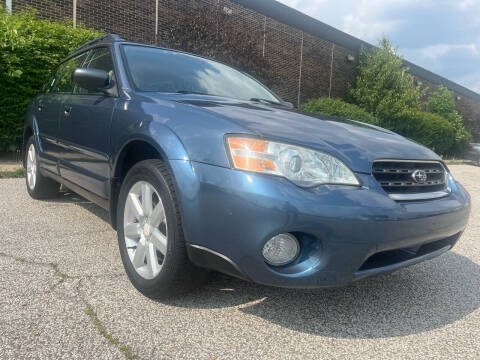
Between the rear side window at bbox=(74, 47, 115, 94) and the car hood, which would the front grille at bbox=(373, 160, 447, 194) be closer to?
the car hood

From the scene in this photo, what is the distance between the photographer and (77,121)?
10.3ft

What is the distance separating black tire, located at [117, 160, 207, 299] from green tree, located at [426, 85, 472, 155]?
81.1ft

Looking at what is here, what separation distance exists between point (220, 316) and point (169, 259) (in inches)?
15.8

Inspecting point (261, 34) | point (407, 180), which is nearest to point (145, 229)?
point (407, 180)

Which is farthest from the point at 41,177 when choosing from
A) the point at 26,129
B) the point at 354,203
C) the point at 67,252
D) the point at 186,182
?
the point at 354,203

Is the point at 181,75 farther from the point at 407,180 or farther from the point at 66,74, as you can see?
the point at 407,180

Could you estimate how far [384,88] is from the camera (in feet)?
63.3

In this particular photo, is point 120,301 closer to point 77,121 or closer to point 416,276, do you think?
point 77,121

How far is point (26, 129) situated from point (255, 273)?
13.2 feet

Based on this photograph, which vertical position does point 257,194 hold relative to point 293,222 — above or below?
above

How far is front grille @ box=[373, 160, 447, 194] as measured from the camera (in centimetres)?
200

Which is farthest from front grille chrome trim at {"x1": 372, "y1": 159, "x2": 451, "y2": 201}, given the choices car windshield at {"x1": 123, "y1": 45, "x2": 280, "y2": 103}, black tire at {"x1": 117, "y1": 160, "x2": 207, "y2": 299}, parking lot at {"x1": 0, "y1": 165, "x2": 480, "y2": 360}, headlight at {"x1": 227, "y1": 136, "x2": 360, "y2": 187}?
car windshield at {"x1": 123, "y1": 45, "x2": 280, "y2": 103}

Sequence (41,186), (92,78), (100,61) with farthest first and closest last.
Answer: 1. (41,186)
2. (100,61)
3. (92,78)

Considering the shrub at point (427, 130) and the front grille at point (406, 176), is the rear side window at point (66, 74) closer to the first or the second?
the front grille at point (406, 176)
